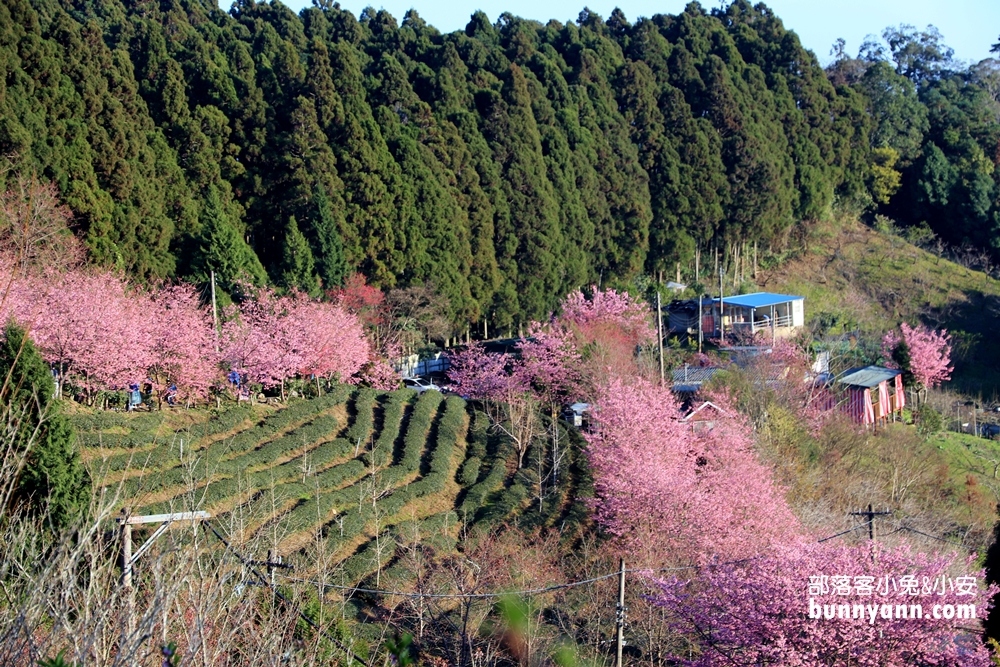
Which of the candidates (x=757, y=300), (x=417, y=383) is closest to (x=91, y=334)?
(x=417, y=383)

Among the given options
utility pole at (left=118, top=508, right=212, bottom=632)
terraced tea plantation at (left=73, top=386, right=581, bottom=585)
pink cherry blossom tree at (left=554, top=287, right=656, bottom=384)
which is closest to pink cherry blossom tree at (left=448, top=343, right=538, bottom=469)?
terraced tea plantation at (left=73, top=386, right=581, bottom=585)

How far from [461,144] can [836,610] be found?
23422 mm

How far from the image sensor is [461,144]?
30.2 meters

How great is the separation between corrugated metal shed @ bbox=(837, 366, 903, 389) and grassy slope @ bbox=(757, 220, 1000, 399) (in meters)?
6.16

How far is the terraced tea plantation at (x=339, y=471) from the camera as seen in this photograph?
1288 centimetres

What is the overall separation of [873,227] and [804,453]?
29.2 meters

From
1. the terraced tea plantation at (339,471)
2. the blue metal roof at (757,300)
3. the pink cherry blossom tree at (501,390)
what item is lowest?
the terraced tea plantation at (339,471)

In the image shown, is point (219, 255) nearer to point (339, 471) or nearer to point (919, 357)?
point (339, 471)

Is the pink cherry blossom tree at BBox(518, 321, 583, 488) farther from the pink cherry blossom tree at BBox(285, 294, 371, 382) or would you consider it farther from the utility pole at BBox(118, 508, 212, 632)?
the utility pole at BBox(118, 508, 212, 632)

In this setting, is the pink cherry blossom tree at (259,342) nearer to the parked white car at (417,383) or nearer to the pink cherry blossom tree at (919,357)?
the parked white car at (417,383)

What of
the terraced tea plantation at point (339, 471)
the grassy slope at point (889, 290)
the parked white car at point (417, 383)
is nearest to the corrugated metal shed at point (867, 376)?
the grassy slope at point (889, 290)

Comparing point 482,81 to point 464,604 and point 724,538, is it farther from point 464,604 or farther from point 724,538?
point 464,604

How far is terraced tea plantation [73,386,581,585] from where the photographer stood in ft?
42.3

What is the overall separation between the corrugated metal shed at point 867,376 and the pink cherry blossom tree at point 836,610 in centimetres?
1693
